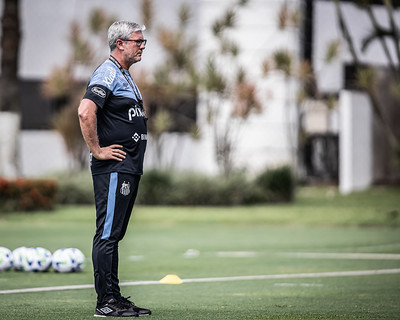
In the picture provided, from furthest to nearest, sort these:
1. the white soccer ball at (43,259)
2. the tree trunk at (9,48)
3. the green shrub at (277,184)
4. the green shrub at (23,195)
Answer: the green shrub at (277,184), the tree trunk at (9,48), the green shrub at (23,195), the white soccer ball at (43,259)

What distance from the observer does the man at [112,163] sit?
6426mm

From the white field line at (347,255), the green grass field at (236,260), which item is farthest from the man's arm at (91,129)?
the white field line at (347,255)

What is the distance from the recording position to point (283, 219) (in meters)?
18.9

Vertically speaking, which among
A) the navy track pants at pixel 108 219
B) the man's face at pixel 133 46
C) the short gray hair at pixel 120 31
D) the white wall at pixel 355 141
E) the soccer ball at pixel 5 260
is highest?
the white wall at pixel 355 141

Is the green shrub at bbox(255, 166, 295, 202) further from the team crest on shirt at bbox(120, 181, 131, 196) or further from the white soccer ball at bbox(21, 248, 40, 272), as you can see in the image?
the team crest on shirt at bbox(120, 181, 131, 196)

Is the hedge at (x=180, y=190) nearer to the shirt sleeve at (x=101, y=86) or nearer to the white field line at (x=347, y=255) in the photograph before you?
the white field line at (x=347, y=255)

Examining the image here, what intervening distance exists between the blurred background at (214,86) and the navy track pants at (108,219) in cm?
1436

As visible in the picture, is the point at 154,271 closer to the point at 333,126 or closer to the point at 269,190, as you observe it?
the point at 269,190

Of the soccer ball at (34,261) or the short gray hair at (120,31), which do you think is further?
the soccer ball at (34,261)

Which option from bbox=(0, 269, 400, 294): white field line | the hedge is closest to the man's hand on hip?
bbox=(0, 269, 400, 294): white field line

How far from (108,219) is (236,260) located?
5.30 m

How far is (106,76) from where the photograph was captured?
6434 millimetres

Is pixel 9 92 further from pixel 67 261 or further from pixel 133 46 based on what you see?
pixel 133 46

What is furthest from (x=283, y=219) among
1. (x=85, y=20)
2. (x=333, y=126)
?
(x=333, y=126)
